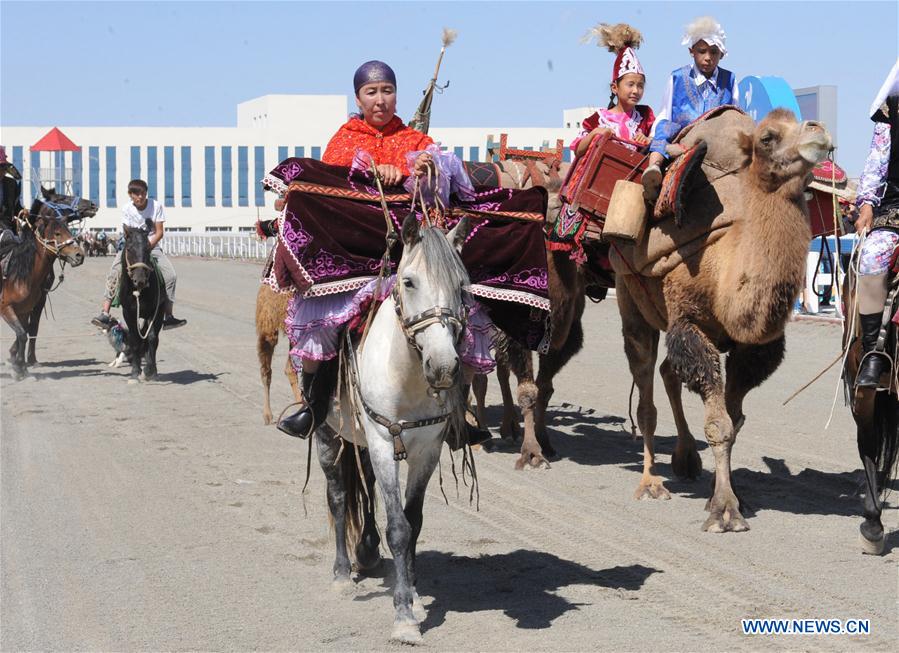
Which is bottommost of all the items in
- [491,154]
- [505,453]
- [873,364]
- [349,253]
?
[505,453]

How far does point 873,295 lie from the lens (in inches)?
293

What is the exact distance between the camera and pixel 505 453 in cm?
1083

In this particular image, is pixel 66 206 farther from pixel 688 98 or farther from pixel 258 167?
pixel 258 167

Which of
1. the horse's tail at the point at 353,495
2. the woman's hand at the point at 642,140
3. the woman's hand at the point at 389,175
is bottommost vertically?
the horse's tail at the point at 353,495

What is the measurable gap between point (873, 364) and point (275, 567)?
384cm

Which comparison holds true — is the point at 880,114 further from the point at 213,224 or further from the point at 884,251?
the point at 213,224

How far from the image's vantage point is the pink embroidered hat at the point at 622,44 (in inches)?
376

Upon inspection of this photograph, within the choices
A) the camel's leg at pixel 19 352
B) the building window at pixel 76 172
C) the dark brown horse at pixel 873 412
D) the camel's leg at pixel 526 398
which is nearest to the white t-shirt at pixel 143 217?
the camel's leg at pixel 19 352

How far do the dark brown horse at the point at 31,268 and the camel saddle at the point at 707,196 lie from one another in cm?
1087

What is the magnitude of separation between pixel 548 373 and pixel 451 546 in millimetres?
3636

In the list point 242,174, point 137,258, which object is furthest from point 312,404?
point 242,174

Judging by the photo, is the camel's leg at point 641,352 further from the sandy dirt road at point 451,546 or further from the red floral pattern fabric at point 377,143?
the red floral pattern fabric at point 377,143

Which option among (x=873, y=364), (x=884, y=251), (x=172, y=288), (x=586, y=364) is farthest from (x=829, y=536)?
(x=172, y=288)

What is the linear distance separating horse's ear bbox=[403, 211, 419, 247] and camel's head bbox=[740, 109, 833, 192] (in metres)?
3.00
